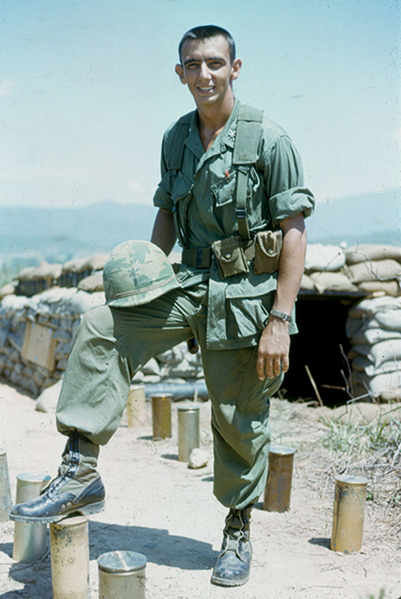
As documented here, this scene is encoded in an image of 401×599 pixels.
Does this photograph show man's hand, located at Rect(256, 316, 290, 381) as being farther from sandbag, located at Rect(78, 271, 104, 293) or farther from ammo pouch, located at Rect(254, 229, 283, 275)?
sandbag, located at Rect(78, 271, 104, 293)

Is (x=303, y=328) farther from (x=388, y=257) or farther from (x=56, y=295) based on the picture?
(x=56, y=295)

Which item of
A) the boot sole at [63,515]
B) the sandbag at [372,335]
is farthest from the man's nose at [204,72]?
the sandbag at [372,335]

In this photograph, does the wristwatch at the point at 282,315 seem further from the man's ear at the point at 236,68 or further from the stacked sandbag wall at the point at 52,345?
the stacked sandbag wall at the point at 52,345

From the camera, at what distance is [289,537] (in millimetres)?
3244

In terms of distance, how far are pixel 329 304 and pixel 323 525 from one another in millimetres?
7125

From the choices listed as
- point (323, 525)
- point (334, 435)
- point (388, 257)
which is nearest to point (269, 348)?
point (323, 525)

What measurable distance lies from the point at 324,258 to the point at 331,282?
319mm

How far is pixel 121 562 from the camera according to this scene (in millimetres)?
2100

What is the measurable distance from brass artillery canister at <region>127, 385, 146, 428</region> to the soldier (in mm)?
3023

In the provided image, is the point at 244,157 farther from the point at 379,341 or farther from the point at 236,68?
the point at 379,341

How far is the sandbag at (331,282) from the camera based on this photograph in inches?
275

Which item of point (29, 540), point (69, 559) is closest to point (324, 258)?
point (29, 540)

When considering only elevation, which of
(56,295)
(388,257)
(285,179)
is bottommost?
(56,295)

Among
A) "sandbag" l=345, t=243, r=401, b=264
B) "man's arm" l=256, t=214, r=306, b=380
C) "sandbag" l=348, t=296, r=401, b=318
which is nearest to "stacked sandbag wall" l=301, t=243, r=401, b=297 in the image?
"sandbag" l=345, t=243, r=401, b=264
